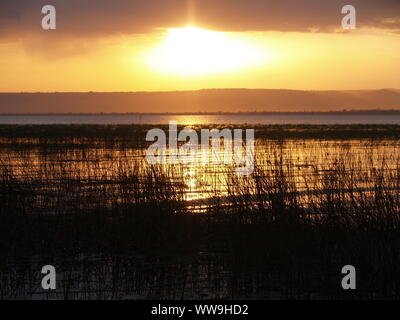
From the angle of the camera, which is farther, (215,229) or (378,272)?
(215,229)

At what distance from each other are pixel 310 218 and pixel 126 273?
3.11m

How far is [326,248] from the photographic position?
8.44 m

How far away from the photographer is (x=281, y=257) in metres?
8.31

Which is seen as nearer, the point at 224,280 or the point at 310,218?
the point at 224,280

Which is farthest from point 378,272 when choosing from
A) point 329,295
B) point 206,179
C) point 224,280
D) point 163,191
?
point 206,179

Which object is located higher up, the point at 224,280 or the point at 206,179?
the point at 206,179
